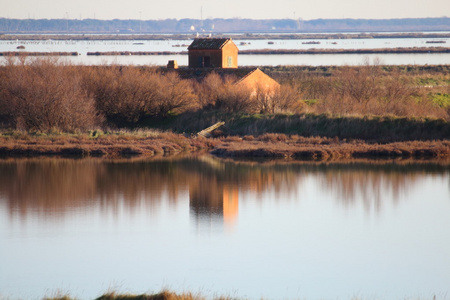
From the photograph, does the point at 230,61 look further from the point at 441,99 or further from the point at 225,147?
the point at 225,147

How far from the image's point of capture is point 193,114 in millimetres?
41469

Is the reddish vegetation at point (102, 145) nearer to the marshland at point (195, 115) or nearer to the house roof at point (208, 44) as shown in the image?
the marshland at point (195, 115)

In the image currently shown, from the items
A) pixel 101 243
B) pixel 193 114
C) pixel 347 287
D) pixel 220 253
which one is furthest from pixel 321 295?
pixel 193 114

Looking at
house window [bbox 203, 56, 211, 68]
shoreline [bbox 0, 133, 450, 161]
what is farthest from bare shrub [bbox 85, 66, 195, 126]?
house window [bbox 203, 56, 211, 68]

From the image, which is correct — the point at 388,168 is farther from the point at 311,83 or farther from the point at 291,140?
the point at 311,83

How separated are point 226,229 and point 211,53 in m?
30.9

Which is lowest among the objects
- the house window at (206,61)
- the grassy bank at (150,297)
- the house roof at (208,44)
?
the grassy bank at (150,297)

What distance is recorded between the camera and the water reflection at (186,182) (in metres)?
22.7

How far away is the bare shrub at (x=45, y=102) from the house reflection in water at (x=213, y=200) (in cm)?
1353

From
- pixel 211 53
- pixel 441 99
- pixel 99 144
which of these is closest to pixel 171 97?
pixel 99 144

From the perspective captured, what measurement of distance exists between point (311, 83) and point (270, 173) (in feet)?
78.1

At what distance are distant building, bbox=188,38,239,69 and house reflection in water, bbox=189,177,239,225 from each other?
885 inches

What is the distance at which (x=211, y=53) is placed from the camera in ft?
161

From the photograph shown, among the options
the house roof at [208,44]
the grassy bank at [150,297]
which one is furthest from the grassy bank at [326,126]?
the grassy bank at [150,297]
